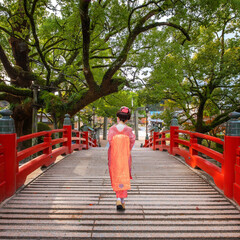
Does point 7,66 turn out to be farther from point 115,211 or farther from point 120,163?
point 115,211

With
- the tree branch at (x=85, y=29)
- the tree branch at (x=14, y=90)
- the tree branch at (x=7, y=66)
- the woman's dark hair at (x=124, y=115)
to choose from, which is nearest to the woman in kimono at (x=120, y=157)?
the woman's dark hair at (x=124, y=115)

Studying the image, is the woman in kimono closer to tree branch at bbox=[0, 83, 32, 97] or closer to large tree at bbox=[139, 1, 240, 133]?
large tree at bbox=[139, 1, 240, 133]

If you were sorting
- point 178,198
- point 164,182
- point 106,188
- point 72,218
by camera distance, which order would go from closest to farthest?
point 72,218 < point 178,198 < point 106,188 < point 164,182

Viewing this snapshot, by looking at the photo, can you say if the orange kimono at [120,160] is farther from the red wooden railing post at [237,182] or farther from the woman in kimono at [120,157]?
the red wooden railing post at [237,182]

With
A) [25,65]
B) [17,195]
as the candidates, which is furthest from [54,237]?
[25,65]

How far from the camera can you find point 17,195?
10.7 feet

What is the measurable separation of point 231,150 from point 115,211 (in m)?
2.05

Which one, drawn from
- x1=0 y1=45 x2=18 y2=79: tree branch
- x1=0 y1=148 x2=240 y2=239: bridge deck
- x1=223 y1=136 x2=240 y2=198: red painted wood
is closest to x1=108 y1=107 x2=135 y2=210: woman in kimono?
x1=0 y1=148 x2=240 y2=239: bridge deck

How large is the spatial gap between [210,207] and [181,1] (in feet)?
24.5

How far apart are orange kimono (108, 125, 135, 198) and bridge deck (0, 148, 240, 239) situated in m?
0.35

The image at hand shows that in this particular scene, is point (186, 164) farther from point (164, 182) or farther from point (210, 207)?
point (210, 207)

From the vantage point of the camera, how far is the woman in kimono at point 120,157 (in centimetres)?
281

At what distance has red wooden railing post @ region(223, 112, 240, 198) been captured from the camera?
3.07 m

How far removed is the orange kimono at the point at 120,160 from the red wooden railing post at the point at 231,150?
1621 mm
